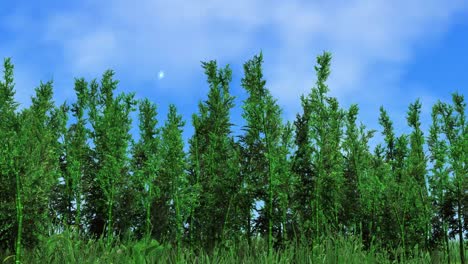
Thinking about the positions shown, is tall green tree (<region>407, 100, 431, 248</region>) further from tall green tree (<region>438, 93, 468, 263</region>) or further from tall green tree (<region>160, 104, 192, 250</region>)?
tall green tree (<region>160, 104, 192, 250</region>)

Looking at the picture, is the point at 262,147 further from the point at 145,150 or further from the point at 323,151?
the point at 145,150

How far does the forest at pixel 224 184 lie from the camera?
17219mm

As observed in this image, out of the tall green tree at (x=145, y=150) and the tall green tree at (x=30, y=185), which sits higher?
the tall green tree at (x=145, y=150)

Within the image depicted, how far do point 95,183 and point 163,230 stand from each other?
511 cm

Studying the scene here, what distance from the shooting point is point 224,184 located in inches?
902

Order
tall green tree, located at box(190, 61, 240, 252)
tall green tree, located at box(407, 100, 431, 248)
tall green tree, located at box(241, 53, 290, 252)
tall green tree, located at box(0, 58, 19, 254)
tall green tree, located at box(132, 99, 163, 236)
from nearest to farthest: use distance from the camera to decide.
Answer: tall green tree, located at box(0, 58, 19, 254) < tall green tree, located at box(241, 53, 290, 252) < tall green tree, located at box(190, 61, 240, 252) < tall green tree, located at box(132, 99, 163, 236) < tall green tree, located at box(407, 100, 431, 248)

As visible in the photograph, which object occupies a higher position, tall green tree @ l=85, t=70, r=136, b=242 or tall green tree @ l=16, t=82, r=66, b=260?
tall green tree @ l=85, t=70, r=136, b=242

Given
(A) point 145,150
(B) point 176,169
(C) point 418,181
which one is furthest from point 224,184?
(C) point 418,181

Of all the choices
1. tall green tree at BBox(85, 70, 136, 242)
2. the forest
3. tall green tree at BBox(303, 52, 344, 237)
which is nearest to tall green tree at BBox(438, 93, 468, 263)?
the forest

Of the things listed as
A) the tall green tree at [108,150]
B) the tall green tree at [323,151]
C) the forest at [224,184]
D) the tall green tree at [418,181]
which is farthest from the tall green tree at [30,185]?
the tall green tree at [418,181]

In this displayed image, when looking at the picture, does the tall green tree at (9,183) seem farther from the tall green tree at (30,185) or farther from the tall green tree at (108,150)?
the tall green tree at (108,150)

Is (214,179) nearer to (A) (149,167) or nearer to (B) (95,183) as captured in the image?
(A) (149,167)

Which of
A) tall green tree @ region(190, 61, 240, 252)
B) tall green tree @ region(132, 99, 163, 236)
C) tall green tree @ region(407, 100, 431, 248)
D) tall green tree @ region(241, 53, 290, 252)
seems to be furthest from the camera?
tall green tree @ region(407, 100, 431, 248)

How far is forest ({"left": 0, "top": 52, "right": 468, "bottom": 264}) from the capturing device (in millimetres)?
17219
